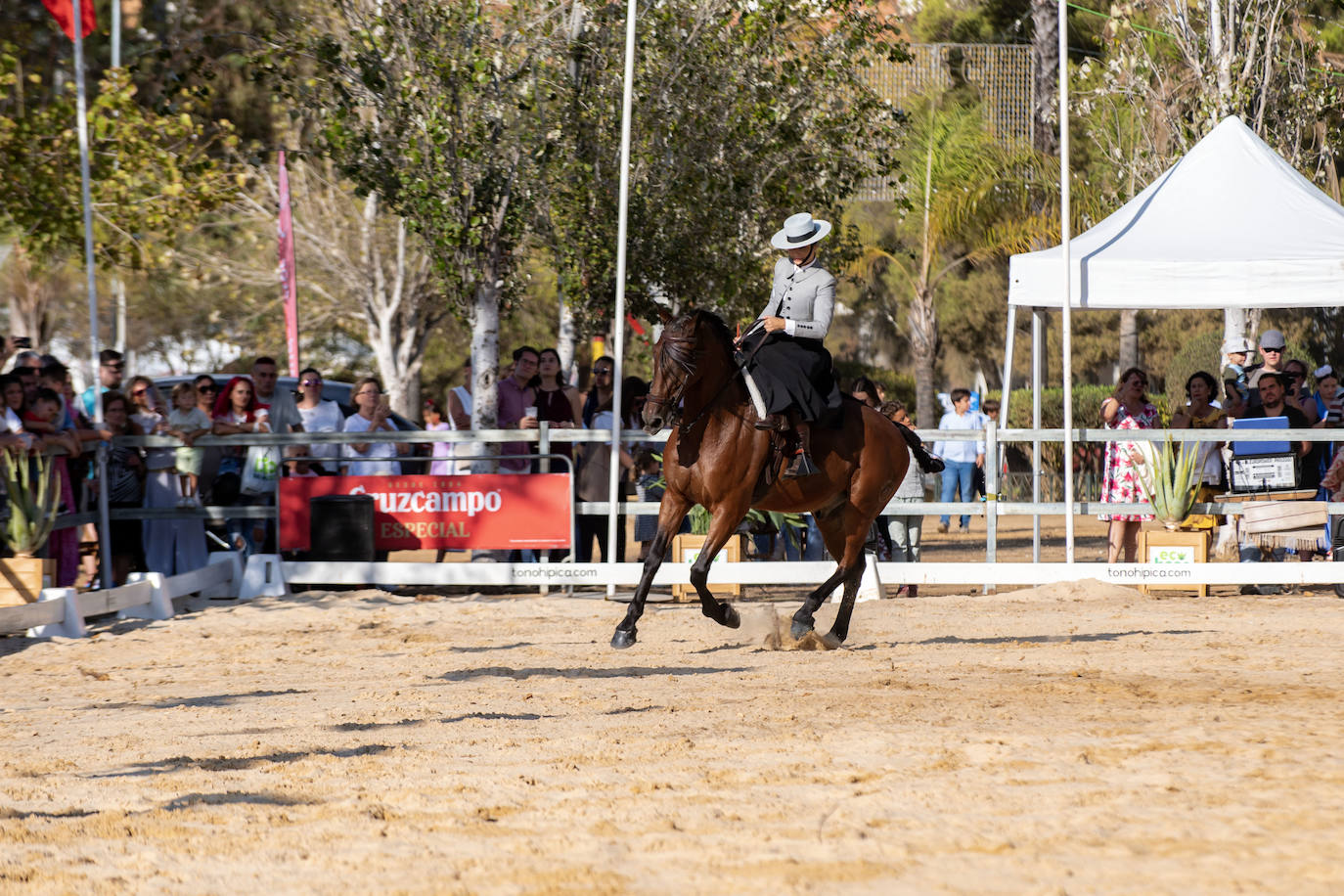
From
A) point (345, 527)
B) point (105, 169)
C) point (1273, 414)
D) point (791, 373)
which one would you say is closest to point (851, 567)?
point (791, 373)

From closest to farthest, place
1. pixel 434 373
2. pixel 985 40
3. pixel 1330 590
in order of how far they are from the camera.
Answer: pixel 1330 590, pixel 985 40, pixel 434 373

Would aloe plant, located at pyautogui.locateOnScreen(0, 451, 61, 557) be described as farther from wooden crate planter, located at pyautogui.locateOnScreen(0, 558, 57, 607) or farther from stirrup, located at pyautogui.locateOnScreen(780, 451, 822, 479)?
stirrup, located at pyautogui.locateOnScreen(780, 451, 822, 479)

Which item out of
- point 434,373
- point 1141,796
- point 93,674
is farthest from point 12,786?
point 434,373

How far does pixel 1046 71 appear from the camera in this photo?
3441 centimetres

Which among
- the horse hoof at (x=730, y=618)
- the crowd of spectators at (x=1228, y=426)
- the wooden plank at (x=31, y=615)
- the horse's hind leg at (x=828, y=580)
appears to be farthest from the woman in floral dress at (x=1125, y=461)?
the wooden plank at (x=31, y=615)

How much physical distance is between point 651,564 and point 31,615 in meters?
4.69

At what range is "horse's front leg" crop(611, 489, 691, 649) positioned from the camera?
32.8ft

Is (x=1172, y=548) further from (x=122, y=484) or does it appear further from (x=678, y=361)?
(x=122, y=484)

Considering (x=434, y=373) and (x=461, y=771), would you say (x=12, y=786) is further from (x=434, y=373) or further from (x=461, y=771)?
(x=434, y=373)

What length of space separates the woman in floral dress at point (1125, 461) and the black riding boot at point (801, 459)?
5.09m

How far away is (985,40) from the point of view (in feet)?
146

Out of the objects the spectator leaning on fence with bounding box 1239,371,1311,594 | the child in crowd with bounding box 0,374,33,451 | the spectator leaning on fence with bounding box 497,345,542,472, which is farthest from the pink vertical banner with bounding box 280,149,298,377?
the spectator leaning on fence with bounding box 1239,371,1311,594

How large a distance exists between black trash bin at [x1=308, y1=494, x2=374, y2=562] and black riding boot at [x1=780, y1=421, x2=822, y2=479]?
15.8 feet

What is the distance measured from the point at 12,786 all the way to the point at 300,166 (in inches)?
1227
